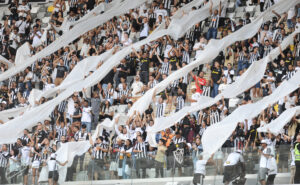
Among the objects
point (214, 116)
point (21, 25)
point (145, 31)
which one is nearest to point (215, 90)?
point (214, 116)

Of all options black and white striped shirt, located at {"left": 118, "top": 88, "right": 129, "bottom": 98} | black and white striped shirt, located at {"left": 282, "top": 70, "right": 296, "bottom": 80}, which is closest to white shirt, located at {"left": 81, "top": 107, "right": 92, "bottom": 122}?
black and white striped shirt, located at {"left": 118, "top": 88, "right": 129, "bottom": 98}

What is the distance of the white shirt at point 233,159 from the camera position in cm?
2262

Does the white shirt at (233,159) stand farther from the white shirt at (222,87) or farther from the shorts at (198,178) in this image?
the white shirt at (222,87)

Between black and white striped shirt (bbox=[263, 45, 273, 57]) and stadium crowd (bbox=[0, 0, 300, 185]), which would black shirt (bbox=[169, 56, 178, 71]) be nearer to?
stadium crowd (bbox=[0, 0, 300, 185])

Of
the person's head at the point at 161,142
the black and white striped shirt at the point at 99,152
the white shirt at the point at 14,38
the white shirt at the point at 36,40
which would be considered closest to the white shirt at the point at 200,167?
the person's head at the point at 161,142

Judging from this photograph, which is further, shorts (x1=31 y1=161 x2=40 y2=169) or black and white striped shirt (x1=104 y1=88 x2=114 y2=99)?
black and white striped shirt (x1=104 y1=88 x2=114 y2=99)

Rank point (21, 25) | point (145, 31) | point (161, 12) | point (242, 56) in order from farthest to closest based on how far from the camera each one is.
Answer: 1. point (21, 25)
2. point (161, 12)
3. point (145, 31)
4. point (242, 56)

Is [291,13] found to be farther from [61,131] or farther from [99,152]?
[99,152]

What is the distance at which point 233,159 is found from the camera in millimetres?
22625

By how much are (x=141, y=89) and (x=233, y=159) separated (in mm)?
5717

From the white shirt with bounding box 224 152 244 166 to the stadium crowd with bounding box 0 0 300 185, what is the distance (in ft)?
0.48

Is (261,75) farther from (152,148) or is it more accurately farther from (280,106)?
(152,148)

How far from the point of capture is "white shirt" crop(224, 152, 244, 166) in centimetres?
2262

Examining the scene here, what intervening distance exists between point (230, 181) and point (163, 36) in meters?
8.18
